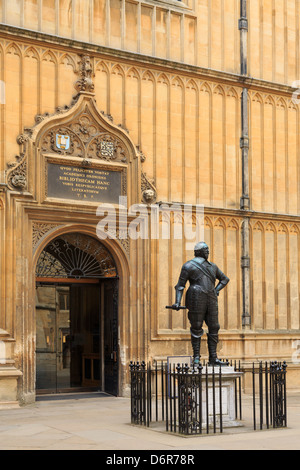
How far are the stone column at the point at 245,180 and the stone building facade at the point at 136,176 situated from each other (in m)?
0.03

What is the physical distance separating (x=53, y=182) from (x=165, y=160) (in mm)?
2963

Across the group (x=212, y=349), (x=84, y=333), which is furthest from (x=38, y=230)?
(x=212, y=349)

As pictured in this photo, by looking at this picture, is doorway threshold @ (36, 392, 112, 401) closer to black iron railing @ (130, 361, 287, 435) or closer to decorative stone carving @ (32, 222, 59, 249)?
decorative stone carving @ (32, 222, 59, 249)

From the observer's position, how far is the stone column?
18094 millimetres

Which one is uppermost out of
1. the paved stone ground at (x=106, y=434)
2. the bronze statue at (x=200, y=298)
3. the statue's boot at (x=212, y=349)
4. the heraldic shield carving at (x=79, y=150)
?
the heraldic shield carving at (x=79, y=150)

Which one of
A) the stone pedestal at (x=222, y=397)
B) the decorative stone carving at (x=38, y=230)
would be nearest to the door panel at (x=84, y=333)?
the decorative stone carving at (x=38, y=230)

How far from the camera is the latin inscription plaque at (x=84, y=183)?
15703 millimetres

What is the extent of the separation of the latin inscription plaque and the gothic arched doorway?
951 millimetres

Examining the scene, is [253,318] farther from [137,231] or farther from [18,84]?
[18,84]

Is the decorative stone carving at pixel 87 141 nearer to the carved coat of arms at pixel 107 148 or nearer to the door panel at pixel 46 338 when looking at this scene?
the carved coat of arms at pixel 107 148

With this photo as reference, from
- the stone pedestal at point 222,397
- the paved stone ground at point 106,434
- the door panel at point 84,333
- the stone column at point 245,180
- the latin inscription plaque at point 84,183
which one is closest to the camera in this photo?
the paved stone ground at point 106,434

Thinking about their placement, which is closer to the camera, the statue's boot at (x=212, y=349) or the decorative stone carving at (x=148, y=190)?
the statue's boot at (x=212, y=349)

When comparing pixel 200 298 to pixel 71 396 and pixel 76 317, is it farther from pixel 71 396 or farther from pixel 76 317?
pixel 76 317
